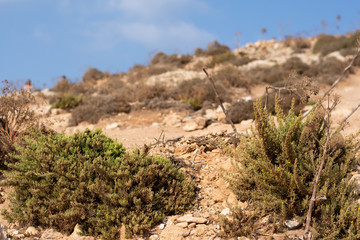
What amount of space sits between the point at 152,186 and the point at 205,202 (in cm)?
84

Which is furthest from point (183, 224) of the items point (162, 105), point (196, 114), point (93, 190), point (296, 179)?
point (162, 105)

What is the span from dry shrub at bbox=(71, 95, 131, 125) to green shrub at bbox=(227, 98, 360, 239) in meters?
9.06

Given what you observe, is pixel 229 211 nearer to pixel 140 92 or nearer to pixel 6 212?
pixel 6 212

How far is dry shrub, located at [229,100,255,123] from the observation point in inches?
425

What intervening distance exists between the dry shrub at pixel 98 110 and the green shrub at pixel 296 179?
29.7 feet

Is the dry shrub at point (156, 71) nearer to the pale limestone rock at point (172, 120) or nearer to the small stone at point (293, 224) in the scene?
the pale limestone rock at point (172, 120)

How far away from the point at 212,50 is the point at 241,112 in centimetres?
2115

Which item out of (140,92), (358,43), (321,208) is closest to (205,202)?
(321,208)

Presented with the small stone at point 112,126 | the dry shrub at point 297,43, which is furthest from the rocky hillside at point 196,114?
the dry shrub at point 297,43

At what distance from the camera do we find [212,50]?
3111 centimetres

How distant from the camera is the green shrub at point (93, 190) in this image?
182 inches

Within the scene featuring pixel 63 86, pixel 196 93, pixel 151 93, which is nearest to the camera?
pixel 196 93

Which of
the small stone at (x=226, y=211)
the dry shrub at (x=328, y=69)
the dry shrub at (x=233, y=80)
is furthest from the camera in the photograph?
the dry shrub at (x=328, y=69)

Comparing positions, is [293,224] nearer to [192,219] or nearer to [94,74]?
[192,219]
